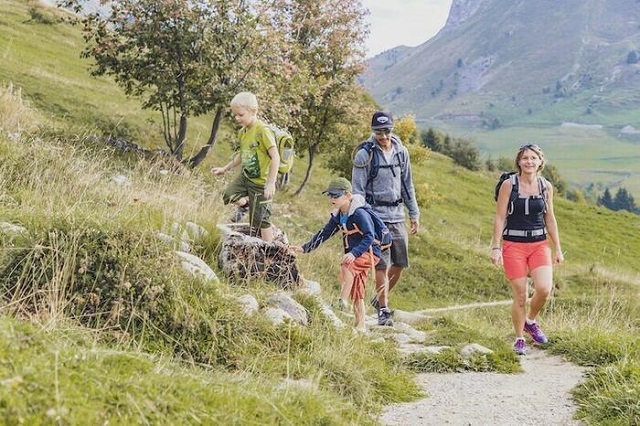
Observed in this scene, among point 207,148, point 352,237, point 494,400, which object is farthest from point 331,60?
point 494,400

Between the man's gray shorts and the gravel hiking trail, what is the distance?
7.59 feet

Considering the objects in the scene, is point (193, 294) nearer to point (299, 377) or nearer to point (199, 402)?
point (299, 377)

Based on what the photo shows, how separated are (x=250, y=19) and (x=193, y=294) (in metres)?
11.6

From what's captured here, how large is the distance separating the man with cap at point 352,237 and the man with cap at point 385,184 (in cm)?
100

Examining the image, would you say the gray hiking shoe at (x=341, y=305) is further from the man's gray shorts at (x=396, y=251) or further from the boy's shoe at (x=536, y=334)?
the boy's shoe at (x=536, y=334)

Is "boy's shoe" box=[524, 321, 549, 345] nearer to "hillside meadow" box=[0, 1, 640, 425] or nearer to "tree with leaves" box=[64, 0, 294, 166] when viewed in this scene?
"hillside meadow" box=[0, 1, 640, 425]

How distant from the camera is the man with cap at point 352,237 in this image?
7.84 m

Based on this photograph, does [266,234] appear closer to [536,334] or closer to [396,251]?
[396,251]

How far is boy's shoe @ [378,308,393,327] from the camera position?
9422 millimetres

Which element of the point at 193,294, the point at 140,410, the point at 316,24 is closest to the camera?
the point at 140,410

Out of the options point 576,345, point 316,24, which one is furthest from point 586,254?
point 576,345

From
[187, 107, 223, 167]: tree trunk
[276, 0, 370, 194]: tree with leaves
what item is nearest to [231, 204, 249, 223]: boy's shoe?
[187, 107, 223, 167]: tree trunk

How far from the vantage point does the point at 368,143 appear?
9195 millimetres

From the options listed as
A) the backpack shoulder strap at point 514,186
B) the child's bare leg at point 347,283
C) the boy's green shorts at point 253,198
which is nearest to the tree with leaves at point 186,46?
the boy's green shorts at point 253,198
